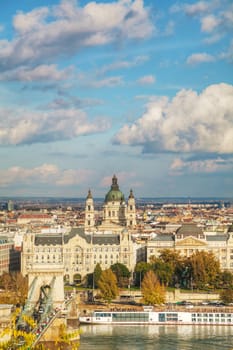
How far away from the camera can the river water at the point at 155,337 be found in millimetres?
44666

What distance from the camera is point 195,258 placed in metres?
68.7

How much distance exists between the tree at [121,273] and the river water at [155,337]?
53.7ft

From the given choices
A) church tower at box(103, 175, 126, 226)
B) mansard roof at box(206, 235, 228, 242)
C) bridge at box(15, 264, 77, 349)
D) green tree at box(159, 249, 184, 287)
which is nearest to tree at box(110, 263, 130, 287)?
green tree at box(159, 249, 184, 287)

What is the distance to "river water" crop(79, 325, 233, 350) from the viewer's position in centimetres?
4467

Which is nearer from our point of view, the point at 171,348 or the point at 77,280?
the point at 171,348

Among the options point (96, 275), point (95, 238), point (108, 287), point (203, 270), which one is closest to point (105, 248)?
point (95, 238)

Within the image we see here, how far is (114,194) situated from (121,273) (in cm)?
3092

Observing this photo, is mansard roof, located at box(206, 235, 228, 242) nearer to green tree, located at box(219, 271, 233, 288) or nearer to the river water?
green tree, located at box(219, 271, 233, 288)

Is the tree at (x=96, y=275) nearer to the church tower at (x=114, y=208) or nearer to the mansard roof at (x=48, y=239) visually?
the mansard roof at (x=48, y=239)

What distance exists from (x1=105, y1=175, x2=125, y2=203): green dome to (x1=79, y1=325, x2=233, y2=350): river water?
1884 inches

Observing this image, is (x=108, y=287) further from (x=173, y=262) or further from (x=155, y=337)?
(x=155, y=337)

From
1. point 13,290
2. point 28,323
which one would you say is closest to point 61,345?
point 28,323

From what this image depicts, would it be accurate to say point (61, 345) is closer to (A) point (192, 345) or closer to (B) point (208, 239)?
(A) point (192, 345)

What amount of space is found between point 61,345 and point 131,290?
2647 centimetres
